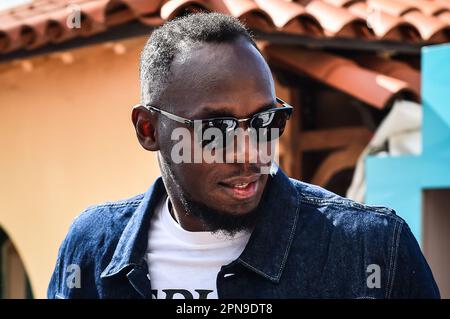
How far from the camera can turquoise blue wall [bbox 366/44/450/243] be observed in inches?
183

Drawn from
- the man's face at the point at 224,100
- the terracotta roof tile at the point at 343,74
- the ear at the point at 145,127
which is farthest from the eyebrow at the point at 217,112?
the terracotta roof tile at the point at 343,74

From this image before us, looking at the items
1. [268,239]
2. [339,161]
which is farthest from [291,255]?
[339,161]

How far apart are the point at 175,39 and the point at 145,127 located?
28 centimetres

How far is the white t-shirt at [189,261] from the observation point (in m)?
2.28

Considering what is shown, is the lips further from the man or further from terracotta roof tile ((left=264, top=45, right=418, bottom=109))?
terracotta roof tile ((left=264, top=45, right=418, bottom=109))

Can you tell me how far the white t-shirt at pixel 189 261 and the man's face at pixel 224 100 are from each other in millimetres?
115

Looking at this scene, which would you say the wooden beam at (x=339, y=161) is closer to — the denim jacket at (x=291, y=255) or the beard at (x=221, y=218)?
the denim jacket at (x=291, y=255)

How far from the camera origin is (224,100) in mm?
2217

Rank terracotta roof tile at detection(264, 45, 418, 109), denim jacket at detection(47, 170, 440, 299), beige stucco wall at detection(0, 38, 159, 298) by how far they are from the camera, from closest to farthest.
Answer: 1. denim jacket at detection(47, 170, 440, 299)
2. terracotta roof tile at detection(264, 45, 418, 109)
3. beige stucco wall at detection(0, 38, 159, 298)

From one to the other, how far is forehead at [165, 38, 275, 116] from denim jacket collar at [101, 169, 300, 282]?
0.26 metres

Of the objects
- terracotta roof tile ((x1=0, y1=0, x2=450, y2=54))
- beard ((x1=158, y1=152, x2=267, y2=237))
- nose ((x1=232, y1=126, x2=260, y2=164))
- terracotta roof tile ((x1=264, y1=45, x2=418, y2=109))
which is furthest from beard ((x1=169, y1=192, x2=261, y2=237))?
terracotta roof tile ((x1=264, y1=45, x2=418, y2=109))

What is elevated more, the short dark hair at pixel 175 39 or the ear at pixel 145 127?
the short dark hair at pixel 175 39

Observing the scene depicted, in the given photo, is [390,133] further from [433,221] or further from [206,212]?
[206,212]

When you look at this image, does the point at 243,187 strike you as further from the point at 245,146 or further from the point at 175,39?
the point at 175,39
